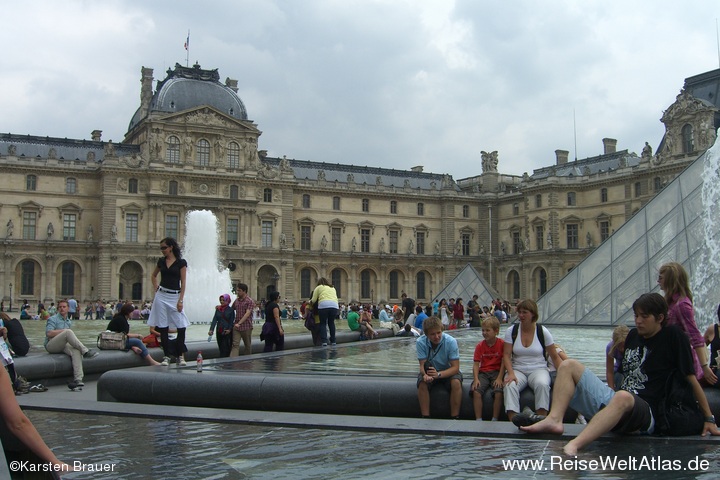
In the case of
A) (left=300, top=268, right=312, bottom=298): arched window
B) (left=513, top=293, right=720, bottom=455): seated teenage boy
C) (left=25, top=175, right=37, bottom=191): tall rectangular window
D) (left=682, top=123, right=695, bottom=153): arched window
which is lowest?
(left=513, top=293, right=720, bottom=455): seated teenage boy

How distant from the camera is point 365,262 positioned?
6203 cm

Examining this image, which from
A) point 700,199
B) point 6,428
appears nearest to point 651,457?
point 6,428

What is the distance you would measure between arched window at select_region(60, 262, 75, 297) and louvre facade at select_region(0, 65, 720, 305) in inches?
2.6

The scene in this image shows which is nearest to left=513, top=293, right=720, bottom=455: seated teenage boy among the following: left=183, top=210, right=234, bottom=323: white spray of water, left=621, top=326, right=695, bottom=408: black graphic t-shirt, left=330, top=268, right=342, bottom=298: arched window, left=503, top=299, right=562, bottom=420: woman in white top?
left=621, top=326, right=695, bottom=408: black graphic t-shirt

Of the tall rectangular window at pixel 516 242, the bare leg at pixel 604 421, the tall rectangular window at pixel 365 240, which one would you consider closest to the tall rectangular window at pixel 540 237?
the tall rectangular window at pixel 516 242

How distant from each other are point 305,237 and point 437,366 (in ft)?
173

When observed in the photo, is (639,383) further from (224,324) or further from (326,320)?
(326,320)

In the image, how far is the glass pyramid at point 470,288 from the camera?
1533 inches

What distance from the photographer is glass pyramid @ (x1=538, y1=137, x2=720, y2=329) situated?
2053cm

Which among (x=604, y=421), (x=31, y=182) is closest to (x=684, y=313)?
(x=604, y=421)

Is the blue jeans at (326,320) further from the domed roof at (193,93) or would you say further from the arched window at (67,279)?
the domed roof at (193,93)

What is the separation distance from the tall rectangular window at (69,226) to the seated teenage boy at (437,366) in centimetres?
4912

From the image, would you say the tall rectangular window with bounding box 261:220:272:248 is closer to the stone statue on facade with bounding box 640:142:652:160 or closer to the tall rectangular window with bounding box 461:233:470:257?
the tall rectangular window with bounding box 461:233:470:257

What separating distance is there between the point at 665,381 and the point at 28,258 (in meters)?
51.1
